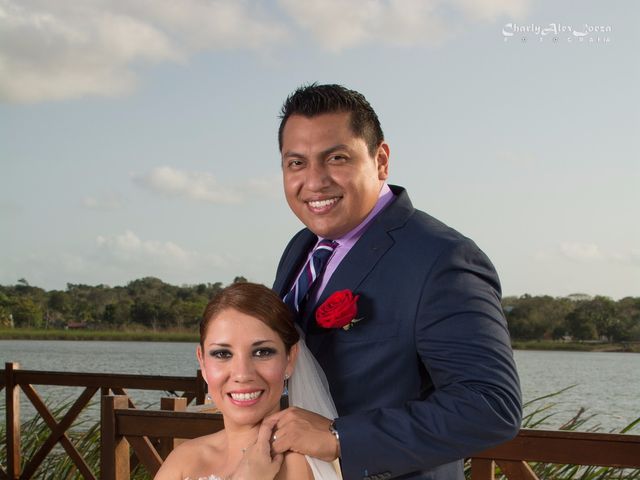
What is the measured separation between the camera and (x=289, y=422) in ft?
6.11

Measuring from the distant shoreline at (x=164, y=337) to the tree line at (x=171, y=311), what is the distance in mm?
267

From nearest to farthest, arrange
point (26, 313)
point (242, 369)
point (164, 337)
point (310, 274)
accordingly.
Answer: point (242, 369), point (310, 274), point (164, 337), point (26, 313)

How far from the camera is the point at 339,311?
1996mm

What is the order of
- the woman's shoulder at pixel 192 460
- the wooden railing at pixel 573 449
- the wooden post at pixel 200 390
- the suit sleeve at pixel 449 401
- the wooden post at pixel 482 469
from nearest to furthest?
the suit sleeve at pixel 449 401 < the woman's shoulder at pixel 192 460 < the wooden railing at pixel 573 449 < the wooden post at pixel 482 469 < the wooden post at pixel 200 390

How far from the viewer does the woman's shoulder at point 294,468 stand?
1917 mm

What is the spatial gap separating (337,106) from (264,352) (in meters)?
0.60

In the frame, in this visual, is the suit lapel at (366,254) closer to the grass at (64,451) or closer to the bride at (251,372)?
the bride at (251,372)

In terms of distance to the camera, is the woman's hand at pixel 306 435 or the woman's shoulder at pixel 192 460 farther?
the woman's shoulder at pixel 192 460

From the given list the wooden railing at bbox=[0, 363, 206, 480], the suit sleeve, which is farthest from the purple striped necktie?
the wooden railing at bbox=[0, 363, 206, 480]

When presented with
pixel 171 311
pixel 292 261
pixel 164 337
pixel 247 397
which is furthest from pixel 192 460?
pixel 164 337

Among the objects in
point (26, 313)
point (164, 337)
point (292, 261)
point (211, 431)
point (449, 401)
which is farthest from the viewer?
point (26, 313)

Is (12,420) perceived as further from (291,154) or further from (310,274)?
(291,154)

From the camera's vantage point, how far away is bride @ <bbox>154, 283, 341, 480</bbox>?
1974mm

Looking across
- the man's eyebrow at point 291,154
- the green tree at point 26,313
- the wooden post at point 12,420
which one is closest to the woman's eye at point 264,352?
the man's eyebrow at point 291,154
